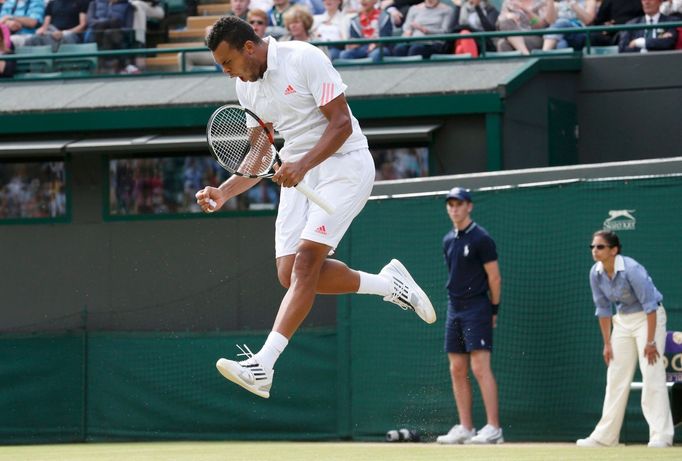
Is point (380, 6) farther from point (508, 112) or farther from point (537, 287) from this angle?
point (537, 287)

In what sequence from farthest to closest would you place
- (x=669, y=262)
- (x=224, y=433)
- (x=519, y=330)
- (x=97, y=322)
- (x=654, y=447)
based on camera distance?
1. (x=97, y=322)
2. (x=224, y=433)
3. (x=519, y=330)
4. (x=669, y=262)
5. (x=654, y=447)

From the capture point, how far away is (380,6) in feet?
56.3

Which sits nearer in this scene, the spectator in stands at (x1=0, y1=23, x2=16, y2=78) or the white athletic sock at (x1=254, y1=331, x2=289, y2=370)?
the white athletic sock at (x1=254, y1=331, x2=289, y2=370)

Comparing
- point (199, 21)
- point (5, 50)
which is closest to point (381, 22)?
point (199, 21)

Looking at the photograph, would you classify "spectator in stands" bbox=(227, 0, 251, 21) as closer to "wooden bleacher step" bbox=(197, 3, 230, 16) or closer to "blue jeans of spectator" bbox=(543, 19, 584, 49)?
"wooden bleacher step" bbox=(197, 3, 230, 16)

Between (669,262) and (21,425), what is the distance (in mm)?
7420

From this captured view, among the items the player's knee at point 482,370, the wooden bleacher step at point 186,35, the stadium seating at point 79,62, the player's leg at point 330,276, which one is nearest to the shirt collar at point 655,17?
the player's knee at point 482,370

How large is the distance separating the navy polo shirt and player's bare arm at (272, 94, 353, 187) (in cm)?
502

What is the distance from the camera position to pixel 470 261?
12.7 m

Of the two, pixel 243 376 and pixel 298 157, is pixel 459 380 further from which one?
pixel 243 376

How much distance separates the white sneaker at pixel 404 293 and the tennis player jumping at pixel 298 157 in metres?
0.77

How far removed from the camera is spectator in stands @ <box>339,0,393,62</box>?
55.1ft

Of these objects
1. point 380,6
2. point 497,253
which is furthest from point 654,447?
point 380,6

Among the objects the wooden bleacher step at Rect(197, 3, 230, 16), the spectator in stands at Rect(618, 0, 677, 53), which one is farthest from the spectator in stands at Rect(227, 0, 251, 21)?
the spectator in stands at Rect(618, 0, 677, 53)
